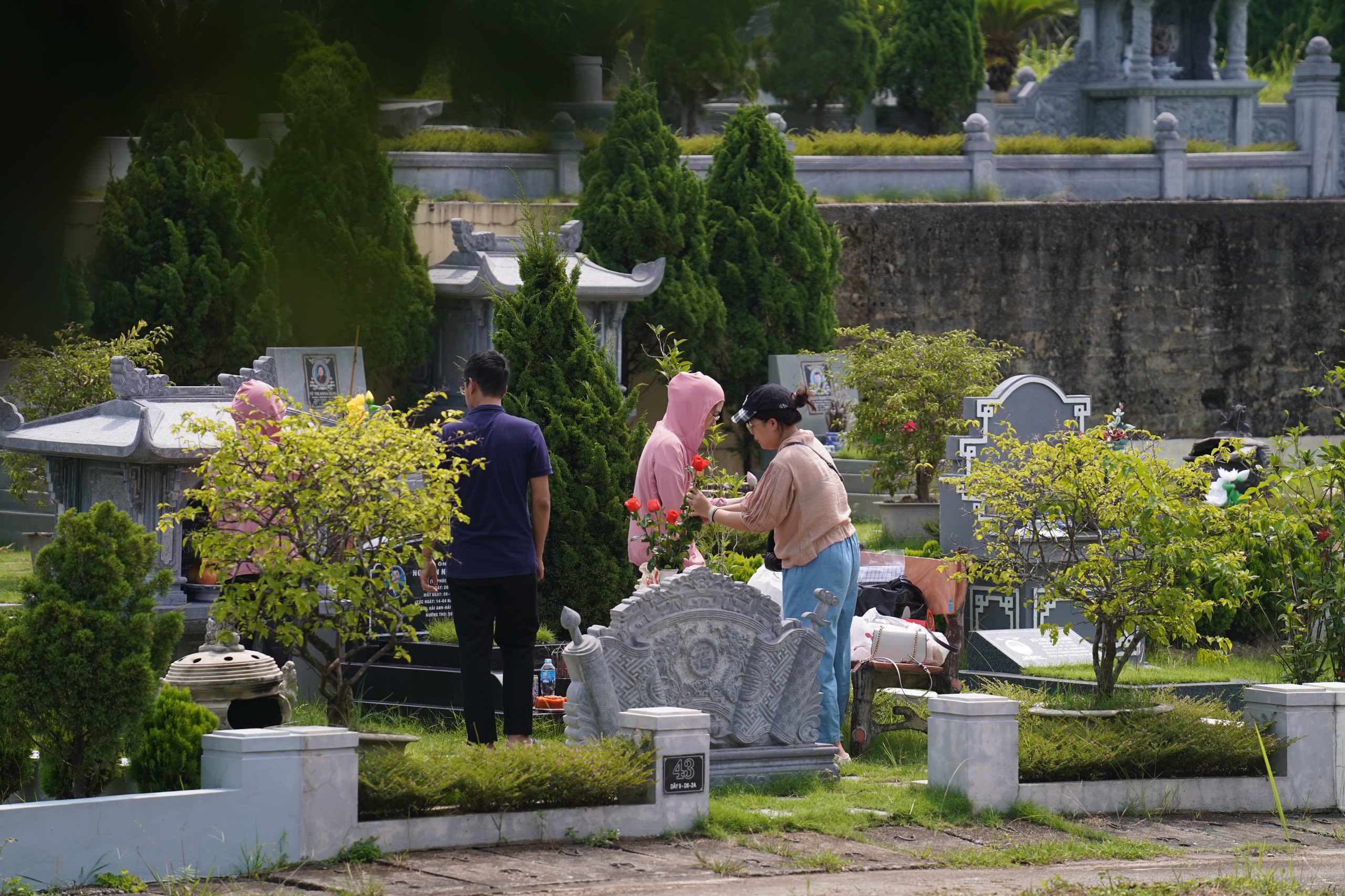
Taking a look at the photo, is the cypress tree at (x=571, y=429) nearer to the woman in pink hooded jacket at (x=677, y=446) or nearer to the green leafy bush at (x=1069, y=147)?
the woman in pink hooded jacket at (x=677, y=446)

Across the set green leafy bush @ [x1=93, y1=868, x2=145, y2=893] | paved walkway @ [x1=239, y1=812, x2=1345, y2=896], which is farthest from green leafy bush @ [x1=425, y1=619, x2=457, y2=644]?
green leafy bush @ [x1=93, y1=868, x2=145, y2=893]

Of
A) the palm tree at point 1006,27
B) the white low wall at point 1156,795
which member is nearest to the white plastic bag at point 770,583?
the white low wall at point 1156,795

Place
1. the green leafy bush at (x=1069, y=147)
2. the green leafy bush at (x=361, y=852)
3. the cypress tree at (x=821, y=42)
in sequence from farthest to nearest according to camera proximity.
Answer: the green leafy bush at (x=1069, y=147) → the green leafy bush at (x=361, y=852) → the cypress tree at (x=821, y=42)

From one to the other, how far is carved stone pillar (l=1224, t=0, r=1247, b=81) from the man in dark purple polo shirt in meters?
21.8

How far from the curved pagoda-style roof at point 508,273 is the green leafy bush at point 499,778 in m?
9.36

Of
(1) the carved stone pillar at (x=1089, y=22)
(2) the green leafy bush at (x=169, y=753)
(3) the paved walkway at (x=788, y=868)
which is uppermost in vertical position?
(1) the carved stone pillar at (x=1089, y=22)

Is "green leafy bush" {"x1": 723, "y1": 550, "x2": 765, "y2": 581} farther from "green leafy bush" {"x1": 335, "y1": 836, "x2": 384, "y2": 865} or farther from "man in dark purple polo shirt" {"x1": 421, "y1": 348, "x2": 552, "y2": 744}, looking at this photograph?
"green leafy bush" {"x1": 335, "y1": 836, "x2": 384, "y2": 865}

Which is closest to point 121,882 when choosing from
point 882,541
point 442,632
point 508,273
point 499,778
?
point 499,778

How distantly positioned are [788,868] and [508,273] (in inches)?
409

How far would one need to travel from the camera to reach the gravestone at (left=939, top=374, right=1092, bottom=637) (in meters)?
11.2

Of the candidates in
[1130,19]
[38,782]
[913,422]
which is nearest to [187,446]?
[38,782]

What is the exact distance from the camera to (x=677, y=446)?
333 inches

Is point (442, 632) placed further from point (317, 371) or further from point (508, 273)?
point (508, 273)

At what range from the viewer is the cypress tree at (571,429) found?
10312 millimetres
